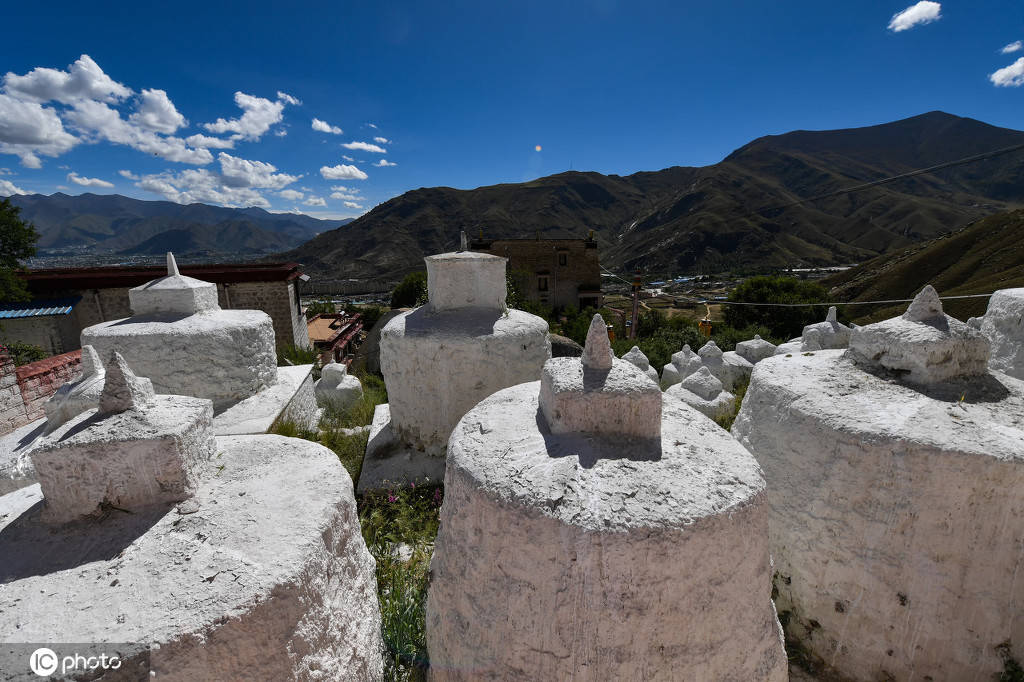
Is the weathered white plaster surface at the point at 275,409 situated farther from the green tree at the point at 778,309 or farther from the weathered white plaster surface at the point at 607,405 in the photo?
the green tree at the point at 778,309

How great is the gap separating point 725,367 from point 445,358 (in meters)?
8.73

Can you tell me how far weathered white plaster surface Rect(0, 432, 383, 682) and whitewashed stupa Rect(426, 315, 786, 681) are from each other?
0.71 metres

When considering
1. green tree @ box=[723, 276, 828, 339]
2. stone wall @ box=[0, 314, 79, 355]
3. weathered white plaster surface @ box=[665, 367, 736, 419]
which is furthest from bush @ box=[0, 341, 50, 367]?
green tree @ box=[723, 276, 828, 339]

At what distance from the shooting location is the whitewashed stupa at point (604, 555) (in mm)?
2369

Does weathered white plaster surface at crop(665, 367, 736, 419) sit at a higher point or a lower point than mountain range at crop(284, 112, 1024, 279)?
lower

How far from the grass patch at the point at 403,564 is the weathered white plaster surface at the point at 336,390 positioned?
4686 mm

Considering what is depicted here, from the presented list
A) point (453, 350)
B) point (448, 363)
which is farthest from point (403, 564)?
point (453, 350)

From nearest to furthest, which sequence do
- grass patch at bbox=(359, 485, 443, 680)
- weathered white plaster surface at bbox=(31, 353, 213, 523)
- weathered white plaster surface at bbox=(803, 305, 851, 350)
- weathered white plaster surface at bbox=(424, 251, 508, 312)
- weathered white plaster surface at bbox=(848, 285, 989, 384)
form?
weathered white plaster surface at bbox=(31, 353, 213, 523) → grass patch at bbox=(359, 485, 443, 680) → weathered white plaster surface at bbox=(848, 285, 989, 384) → weathered white plaster surface at bbox=(424, 251, 508, 312) → weathered white plaster surface at bbox=(803, 305, 851, 350)

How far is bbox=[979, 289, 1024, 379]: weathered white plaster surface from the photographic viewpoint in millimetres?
5059

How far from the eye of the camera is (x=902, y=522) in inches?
134

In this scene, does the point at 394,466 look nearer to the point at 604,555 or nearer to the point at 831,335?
the point at 604,555

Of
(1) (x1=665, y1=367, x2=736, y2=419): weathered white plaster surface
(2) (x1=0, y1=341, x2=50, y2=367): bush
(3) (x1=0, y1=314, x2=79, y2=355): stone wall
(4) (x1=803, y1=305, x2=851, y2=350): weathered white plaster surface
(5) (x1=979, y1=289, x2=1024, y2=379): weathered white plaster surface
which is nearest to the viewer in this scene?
(5) (x1=979, y1=289, x2=1024, y2=379): weathered white plaster surface

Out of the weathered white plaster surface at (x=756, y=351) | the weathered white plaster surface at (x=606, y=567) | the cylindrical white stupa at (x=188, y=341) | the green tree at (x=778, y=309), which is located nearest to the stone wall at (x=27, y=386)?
the cylindrical white stupa at (x=188, y=341)

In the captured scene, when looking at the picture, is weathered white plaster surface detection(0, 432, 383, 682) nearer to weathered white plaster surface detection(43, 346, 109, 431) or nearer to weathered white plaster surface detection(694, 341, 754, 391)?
weathered white plaster surface detection(43, 346, 109, 431)
